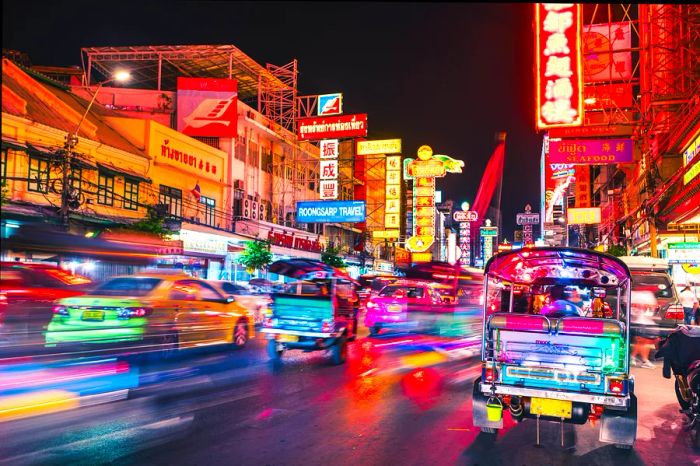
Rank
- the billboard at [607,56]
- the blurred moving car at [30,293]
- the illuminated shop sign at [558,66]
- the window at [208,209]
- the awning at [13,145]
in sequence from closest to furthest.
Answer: the blurred moving car at [30,293] < the awning at [13,145] < the illuminated shop sign at [558,66] < the billboard at [607,56] < the window at [208,209]

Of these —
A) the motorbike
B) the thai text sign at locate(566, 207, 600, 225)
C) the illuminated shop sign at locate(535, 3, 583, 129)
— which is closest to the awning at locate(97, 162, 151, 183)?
the illuminated shop sign at locate(535, 3, 583, 129)

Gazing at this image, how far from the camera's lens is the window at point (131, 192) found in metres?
27.2

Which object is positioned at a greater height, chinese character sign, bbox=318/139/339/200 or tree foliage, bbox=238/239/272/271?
chinese character sign, bbox=318/139/339/200

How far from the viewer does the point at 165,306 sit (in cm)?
1119

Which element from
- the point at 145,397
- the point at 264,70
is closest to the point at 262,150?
the point at 264,70

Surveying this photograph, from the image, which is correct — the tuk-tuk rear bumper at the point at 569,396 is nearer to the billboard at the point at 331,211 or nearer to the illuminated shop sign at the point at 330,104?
the billboard at the point at 331,211

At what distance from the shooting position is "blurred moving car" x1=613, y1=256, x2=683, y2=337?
45.5ft

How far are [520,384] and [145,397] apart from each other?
5.63 m

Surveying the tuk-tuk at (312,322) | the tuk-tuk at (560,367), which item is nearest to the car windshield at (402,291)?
the tuk-tuk at (312,322)

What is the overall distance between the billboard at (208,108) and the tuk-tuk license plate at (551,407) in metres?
32.3

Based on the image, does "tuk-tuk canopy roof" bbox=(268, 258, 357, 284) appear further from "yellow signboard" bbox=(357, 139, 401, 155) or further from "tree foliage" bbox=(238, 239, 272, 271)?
"yellow signboard" bbox=(357, 139, 401, 155)

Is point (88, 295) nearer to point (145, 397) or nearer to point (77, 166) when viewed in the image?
point (145, 397)

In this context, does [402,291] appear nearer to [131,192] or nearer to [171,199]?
[131,192]

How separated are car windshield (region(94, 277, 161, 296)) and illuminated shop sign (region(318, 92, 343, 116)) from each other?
31.6 m
